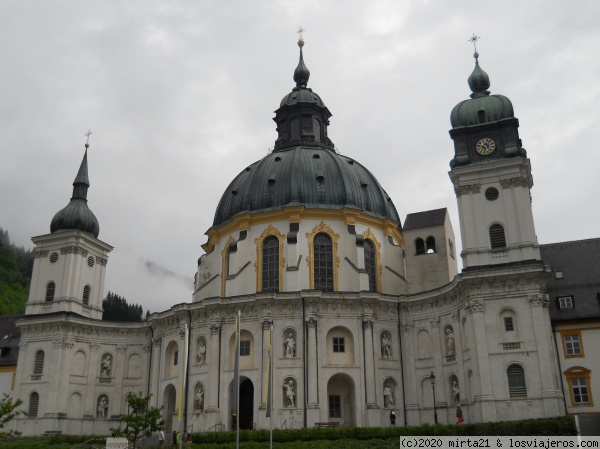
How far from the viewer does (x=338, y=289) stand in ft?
172

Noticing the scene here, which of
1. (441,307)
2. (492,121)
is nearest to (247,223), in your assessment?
(441,307)

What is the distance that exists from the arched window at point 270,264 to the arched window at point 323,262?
3.29m

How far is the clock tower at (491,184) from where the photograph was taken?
44250mm

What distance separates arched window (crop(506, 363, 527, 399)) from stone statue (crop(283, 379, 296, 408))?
49.7 feet

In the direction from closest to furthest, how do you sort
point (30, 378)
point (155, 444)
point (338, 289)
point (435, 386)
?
1. point (155, 444)
2. point (435, 386)
3. point (338, 289)
4. point (30, 378)

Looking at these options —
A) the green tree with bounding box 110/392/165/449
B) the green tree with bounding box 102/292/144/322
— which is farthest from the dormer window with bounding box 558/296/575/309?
the green tree with bounding box 102/292/144/322

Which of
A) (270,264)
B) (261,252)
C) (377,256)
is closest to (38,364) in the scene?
(261,252)

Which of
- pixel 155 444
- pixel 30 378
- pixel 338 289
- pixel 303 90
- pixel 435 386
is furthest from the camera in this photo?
pixel 303 90

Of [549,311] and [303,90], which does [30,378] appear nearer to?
[303,90]

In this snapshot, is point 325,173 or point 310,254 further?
point 325,173

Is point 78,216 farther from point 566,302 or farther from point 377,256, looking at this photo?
point 566,302

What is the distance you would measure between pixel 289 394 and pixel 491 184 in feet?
69.2

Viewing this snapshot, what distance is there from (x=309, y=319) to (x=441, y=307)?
32.9 feet

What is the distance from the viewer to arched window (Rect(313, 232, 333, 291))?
5294 cm
